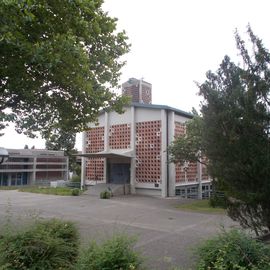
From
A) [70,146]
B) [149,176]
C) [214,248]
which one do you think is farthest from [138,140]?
[70,146]

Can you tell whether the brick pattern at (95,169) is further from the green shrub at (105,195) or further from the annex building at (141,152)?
the green shrub at (105,195)

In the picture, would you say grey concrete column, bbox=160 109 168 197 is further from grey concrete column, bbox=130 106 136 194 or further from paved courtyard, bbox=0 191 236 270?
paved courtyard, bbox=0 191 236 270

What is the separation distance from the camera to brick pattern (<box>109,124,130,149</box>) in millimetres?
26781

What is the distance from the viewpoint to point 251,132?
20.4ft

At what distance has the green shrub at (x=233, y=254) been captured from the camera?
4.38 metres

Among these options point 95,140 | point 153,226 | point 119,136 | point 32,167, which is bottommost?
point 153,226

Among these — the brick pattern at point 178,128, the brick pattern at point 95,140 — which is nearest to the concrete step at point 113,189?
the brick pattern at point 95,140

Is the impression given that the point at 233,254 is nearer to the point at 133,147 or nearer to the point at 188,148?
the point at 188,148

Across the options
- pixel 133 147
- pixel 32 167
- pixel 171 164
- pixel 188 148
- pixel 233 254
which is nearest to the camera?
pixel 233 254

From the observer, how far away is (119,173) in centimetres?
2731

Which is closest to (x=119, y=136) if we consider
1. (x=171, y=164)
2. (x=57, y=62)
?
(x=171, y=164)

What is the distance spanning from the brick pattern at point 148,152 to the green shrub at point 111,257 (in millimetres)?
19379

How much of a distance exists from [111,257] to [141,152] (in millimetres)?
21039

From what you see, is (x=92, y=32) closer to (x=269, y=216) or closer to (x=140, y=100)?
(x=269, y=216)
